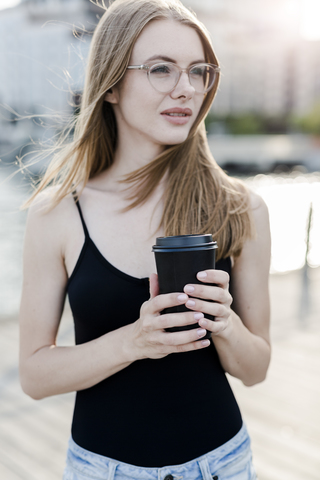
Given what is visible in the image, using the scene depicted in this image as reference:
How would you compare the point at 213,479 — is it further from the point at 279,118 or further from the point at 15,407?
the point at 279,118

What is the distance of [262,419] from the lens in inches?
120

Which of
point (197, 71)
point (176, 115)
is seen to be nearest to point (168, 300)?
point (176, 115)

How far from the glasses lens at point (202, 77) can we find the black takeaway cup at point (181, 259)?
597 mm

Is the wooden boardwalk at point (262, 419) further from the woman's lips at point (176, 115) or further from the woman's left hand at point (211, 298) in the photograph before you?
the woman's lips at point (176, 115)

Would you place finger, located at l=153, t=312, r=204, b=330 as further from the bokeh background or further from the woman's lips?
the bokeh background

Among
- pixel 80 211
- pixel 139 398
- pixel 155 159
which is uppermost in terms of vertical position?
pixel 155 159

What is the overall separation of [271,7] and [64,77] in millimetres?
67099

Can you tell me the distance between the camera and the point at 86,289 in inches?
48.6

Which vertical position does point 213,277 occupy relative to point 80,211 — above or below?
below

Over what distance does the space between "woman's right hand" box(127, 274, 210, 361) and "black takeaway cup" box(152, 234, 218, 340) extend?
0.02 meters

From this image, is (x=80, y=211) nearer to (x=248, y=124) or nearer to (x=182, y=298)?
(x=182, y=298)

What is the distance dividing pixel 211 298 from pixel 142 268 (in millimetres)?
379

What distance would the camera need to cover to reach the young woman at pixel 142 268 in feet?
3.95

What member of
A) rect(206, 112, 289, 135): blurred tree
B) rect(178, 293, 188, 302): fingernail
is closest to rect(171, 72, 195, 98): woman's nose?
rect(178, 293, 188, 302): fingernail
